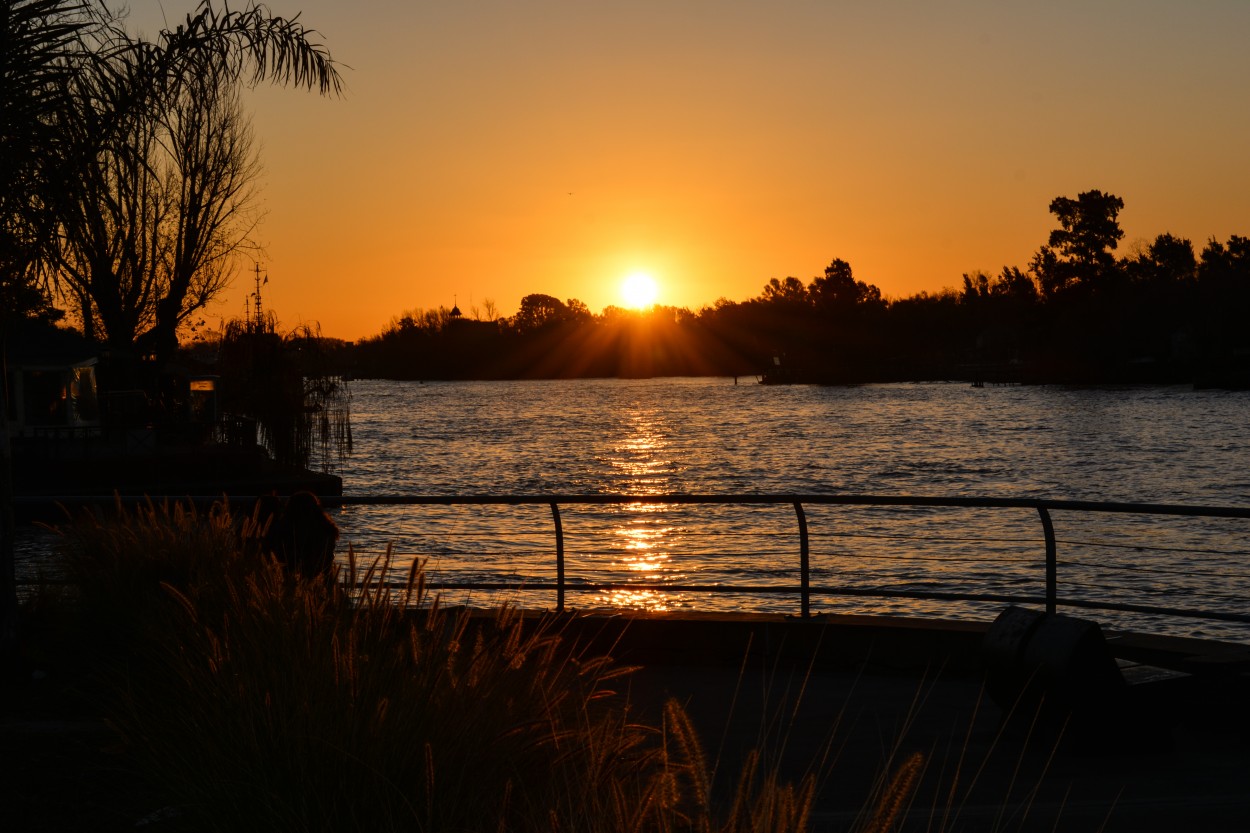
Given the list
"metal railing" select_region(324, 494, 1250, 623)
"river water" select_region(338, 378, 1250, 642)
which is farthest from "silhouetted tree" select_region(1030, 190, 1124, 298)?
"metal railing" select_region(324, 494, 1250, 623)

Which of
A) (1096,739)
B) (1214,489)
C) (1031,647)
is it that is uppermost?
(1031,647)

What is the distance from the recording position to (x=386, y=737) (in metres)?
4.64

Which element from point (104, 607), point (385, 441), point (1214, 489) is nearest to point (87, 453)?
point (104, 607)

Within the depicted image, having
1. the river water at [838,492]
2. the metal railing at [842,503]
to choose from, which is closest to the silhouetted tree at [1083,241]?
the river water at [838,492]

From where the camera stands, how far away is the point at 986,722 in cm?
743

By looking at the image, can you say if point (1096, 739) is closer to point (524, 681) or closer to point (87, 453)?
point (524, 681)

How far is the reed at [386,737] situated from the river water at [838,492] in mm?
2433

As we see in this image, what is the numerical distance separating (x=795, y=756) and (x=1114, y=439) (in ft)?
300

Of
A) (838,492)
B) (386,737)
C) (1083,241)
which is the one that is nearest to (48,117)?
(386,737)

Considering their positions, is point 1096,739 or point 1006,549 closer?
point 1096,739

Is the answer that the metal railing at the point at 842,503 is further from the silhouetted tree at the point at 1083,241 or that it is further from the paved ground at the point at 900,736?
the silhouetted tree at the point at 1083,241

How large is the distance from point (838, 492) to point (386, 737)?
5264 cm

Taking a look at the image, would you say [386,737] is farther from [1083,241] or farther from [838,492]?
[1083,241]

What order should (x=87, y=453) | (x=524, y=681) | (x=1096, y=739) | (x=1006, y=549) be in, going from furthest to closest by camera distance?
(x=87, y=453) → (x=1006, y=549) → (x=1096, y=739) → (x=524, y=681)
